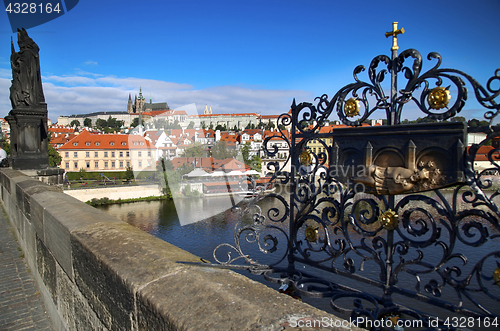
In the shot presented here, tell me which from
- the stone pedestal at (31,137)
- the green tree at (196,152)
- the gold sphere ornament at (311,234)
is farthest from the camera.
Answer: the green tree at (196,152)

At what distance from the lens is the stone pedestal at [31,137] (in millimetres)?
9061

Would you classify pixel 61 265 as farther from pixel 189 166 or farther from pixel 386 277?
pixel 189 166

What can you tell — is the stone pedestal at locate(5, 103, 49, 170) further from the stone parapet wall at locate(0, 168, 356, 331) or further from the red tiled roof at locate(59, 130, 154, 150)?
the red tiled roof at locate(59, 130, 154, 150)

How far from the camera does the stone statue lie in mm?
8938

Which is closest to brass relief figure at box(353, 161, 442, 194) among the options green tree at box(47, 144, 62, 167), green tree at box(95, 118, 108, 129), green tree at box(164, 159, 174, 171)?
green tree at box(164, 159, 174, 171)

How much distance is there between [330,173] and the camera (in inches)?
93.3

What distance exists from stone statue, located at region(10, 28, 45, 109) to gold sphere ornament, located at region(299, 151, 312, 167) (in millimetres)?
8778

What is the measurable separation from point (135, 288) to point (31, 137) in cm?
934

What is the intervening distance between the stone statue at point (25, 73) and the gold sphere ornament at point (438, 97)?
9.62 m

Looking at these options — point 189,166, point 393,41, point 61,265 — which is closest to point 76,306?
point 61,265

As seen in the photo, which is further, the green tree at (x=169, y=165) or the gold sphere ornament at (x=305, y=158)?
the green tree at (x=169, y=165)

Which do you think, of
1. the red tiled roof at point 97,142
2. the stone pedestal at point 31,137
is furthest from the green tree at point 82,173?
the stone pedestal at point 31,137

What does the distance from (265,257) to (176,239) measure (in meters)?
7.07

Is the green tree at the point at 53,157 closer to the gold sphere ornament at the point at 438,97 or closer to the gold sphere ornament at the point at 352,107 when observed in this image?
the gold sphere ornament at the point at 352,107
